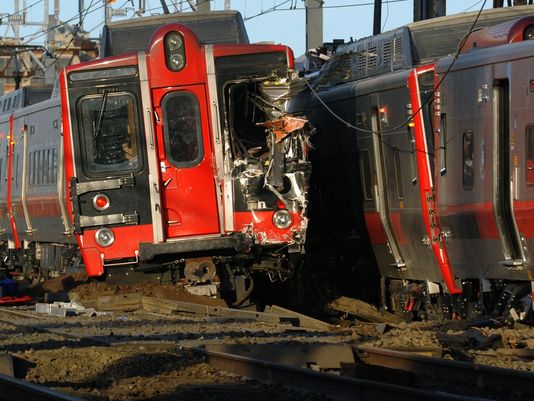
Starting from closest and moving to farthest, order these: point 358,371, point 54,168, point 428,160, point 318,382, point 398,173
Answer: point 318,382, point 358,371, point 428,160, point 398,173, point 54,168

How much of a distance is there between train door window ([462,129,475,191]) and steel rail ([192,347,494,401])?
187 inches

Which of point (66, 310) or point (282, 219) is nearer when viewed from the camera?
point (282, 219)

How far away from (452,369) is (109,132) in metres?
8.19

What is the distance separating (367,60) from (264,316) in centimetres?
562

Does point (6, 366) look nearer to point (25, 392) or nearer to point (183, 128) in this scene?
point (25, 392)

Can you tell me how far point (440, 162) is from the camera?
1608 centimetres

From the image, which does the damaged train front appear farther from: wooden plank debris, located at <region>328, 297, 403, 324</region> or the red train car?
wooden plank debris, located at <region>328, 297, 403, 324</region>

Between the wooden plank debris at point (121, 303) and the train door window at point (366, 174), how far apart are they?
360cm

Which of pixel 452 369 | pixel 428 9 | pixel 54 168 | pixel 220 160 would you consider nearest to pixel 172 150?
pixel 220 160

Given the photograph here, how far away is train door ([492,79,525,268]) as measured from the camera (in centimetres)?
1462

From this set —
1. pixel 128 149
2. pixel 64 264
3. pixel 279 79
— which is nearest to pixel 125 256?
pixel 128 149

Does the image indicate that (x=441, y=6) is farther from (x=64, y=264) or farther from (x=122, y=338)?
(x=122, y=338)

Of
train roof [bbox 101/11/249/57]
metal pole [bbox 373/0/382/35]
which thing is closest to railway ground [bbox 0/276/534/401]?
train roof [bbox 101/11/249/57]

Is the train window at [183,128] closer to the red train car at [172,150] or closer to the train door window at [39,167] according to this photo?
the red train car at [172,150]
